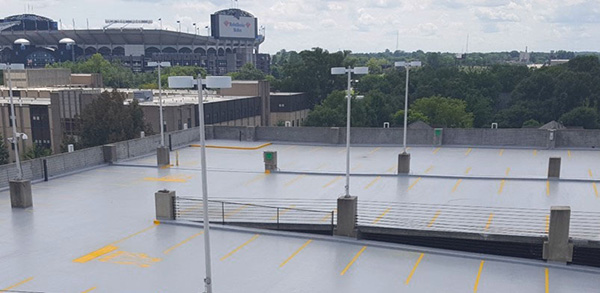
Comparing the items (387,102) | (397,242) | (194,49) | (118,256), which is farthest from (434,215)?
(194,49)

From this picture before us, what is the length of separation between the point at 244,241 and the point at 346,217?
421 cm

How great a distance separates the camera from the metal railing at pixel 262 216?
76.3 feet

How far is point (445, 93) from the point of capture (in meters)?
87.2

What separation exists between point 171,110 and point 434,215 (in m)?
45.0

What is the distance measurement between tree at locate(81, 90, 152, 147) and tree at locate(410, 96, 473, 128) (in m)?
38.3

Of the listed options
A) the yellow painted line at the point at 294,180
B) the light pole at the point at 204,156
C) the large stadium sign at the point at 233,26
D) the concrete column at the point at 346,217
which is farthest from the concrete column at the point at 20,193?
the large stadium sign at the point at 233,26

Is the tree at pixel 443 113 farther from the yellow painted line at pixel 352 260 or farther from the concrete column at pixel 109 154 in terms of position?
the yellow painted line at pixel 352 260

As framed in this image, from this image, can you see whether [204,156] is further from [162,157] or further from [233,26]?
[233,26]

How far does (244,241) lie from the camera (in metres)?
22.2

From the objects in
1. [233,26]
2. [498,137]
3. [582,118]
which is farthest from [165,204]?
[233,26]

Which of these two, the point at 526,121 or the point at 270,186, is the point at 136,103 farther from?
the point at 526,121

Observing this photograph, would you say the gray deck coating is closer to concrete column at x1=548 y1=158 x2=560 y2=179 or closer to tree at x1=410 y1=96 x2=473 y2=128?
concrete column at x1=548 y1=158 x2=560 y2=179

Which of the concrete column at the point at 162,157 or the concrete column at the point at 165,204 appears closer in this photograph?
the concrete column at the point at 165,204

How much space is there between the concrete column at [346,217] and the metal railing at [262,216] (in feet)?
1.21
